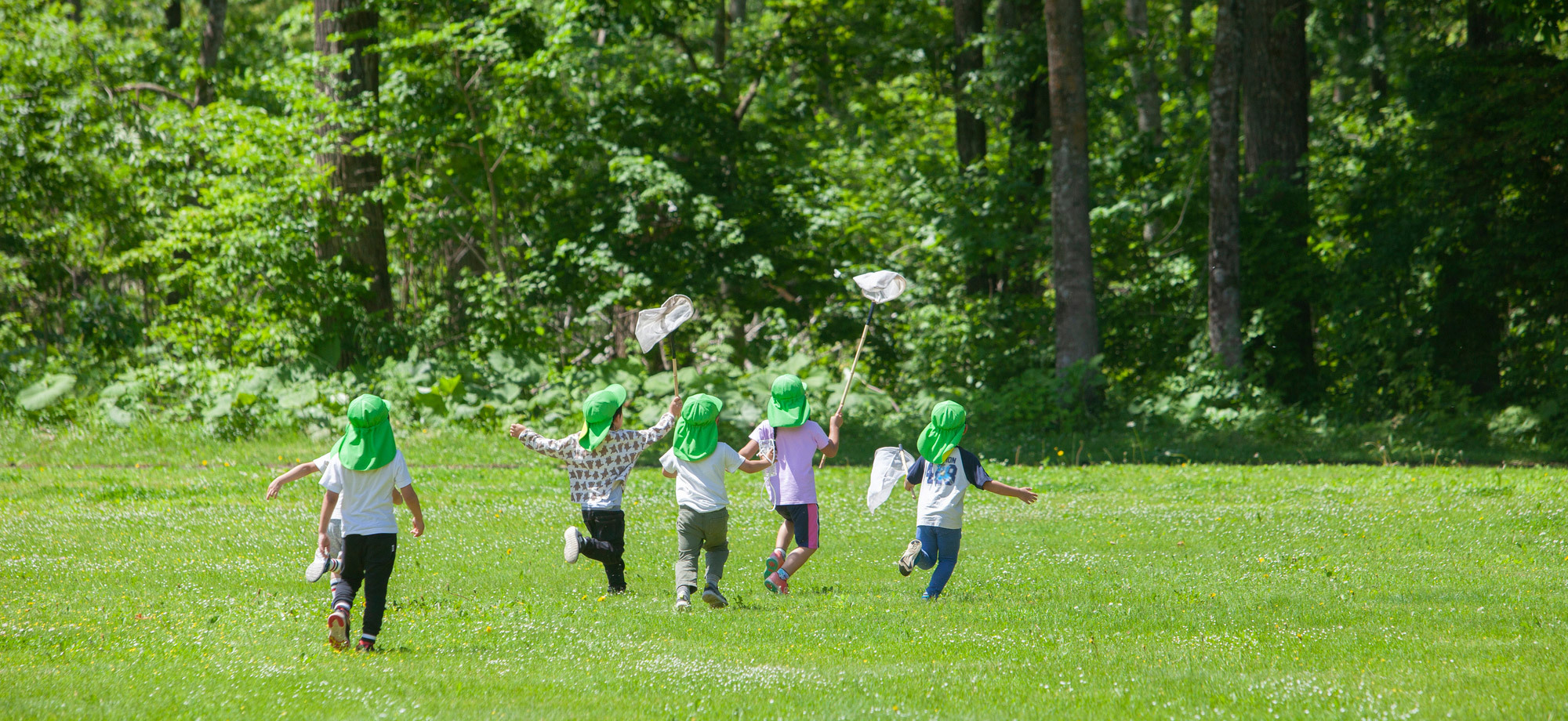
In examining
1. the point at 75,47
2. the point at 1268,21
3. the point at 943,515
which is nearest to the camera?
the point at 943,515

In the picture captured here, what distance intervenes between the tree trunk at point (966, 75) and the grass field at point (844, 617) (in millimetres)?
11130

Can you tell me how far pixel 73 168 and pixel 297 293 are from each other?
546 cm

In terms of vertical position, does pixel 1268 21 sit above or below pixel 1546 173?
above

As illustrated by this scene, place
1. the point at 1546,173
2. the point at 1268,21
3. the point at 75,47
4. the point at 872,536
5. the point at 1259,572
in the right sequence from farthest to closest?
the point at 75,47 → the point at 1268,21 → the point at 1546,173 → the point at 872,536 → the point at 1259,572

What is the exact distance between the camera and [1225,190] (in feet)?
60.2

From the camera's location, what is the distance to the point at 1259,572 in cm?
886

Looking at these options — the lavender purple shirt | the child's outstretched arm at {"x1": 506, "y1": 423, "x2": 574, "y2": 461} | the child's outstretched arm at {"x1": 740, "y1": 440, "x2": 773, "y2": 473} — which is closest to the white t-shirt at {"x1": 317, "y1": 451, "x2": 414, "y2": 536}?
the child's outstretched arm at {"x1": 506, "y1": 423, "x2": 574, "y2": 461}

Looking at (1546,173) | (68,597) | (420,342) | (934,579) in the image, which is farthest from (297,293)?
(1546,173)

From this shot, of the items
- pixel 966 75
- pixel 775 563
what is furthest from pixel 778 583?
pixel 966 75

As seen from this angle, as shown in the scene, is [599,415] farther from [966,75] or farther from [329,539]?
[966,75]

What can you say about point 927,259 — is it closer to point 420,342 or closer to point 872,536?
point 420,342

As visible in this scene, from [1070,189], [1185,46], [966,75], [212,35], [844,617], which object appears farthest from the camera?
[212,35]

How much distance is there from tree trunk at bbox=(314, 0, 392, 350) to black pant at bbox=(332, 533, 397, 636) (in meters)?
14.2

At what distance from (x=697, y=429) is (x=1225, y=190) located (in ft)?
43.4
